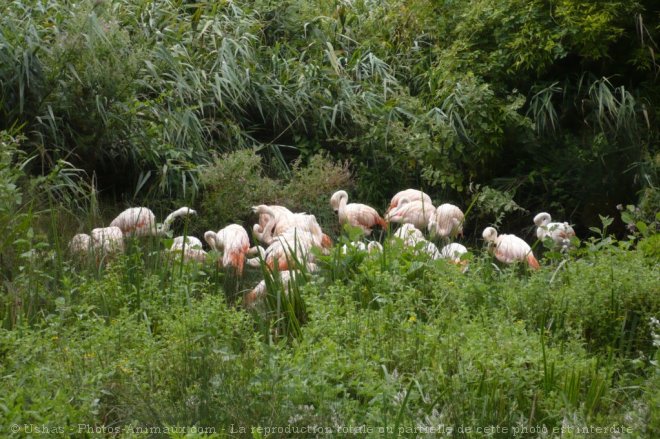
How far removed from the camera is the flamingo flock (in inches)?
201

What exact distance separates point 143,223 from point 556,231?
265 centimetres

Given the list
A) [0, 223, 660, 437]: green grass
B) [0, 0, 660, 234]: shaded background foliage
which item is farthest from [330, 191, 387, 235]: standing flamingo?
[0, 223, 660, 437]: green grass

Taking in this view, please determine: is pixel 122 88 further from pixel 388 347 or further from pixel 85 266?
pixel 388 347

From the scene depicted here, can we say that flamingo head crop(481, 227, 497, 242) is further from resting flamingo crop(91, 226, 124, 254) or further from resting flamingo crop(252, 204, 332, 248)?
resting flamingo crop(91, 226, 124, 254)

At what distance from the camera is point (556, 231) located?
250 inches

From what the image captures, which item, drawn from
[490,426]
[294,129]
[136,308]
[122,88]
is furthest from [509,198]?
[490,426]

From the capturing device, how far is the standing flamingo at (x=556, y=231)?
5330mm

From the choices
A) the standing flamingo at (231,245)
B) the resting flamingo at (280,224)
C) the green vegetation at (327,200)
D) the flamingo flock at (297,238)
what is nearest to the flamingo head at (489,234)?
the flamingo flock at (297,238)

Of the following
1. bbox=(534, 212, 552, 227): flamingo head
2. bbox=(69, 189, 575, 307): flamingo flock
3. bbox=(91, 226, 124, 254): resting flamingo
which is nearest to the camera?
bbox=(69, 189, 575, 307): flamingo flock

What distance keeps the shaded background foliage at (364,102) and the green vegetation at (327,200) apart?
23mm

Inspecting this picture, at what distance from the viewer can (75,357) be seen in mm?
3521

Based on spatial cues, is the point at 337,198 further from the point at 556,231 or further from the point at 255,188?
the point at 556,231

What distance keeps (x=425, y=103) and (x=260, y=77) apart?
4.72ft

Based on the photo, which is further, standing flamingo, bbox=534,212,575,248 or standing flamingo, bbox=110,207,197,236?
standing flamingo, bbox=110,207,197,236
